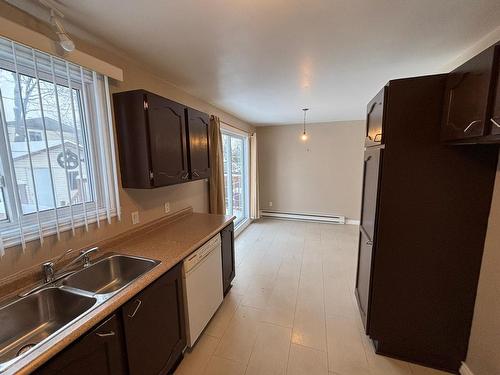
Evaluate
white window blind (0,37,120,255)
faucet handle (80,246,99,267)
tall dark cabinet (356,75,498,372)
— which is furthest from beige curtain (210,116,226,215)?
tall dark cabinet (356,75,498,372)

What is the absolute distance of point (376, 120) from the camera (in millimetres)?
1688

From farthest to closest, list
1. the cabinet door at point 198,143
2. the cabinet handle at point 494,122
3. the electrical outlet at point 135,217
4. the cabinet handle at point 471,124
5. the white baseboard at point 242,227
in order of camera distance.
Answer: the white baseboard at point 242,227, the cabinet door at point 198,143, the electrical outlet at point 135,217, the cabinet handle at point 471,124, the cabinet handle at point 494,122

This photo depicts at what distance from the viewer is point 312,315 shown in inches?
85.0

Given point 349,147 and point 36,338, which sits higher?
point 349,147

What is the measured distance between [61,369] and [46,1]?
174 centimetres

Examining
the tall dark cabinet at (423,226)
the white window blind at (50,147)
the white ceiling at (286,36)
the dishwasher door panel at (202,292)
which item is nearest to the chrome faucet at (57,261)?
the white window blind at (50,147)

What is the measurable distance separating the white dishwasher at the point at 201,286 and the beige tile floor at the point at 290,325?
183mm

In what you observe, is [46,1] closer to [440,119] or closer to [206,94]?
[206,94]

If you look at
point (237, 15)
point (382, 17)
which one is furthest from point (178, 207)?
point (382, 17)

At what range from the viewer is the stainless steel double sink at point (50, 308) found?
1.01m

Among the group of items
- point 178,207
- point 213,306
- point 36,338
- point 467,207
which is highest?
point 467,207

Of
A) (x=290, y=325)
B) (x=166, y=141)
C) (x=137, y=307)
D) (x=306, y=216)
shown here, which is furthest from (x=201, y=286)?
(x=306, y=216)

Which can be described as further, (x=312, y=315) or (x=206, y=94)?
(x=206, y=94)

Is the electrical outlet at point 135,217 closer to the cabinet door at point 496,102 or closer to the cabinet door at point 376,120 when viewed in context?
the cabinet door at point 376,120
